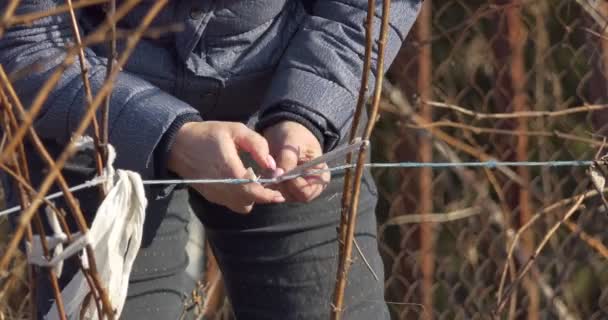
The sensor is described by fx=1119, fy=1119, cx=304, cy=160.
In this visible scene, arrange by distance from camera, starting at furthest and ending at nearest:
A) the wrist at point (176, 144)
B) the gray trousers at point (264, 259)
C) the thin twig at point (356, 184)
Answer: the gray trousers at point (264, 259), the wrist at point (176, 144), the thin twig at point (356, 184)

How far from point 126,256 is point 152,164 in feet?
0.76

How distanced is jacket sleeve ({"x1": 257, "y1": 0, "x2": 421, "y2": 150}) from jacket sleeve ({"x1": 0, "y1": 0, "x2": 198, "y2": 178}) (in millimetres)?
126

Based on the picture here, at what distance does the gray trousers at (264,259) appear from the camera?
1.49m

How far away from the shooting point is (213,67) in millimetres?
1432

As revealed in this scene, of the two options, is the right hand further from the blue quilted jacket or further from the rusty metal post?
the rusty metal post

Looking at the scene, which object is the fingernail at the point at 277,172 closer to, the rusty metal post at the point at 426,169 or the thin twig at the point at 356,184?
the thin twig at the point at 356,184

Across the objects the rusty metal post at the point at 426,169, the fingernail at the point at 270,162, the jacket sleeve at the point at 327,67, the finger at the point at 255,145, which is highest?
the jacket sleeve at the point at 327,67

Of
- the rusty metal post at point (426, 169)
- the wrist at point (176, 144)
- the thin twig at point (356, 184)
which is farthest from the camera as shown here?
the rusty metal post at point (426, 169)

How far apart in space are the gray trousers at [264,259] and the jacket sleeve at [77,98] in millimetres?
173

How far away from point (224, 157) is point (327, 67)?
26 cm

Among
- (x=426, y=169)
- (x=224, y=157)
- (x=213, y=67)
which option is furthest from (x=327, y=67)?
(x=426, y=169)

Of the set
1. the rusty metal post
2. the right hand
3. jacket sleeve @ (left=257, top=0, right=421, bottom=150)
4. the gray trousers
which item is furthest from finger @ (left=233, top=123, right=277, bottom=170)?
the rusty metal post

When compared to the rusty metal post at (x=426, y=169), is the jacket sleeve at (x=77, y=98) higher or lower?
higher

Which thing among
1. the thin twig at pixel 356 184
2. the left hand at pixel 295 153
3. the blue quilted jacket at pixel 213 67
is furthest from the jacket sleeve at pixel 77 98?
the thin twig at pixel 356 184
